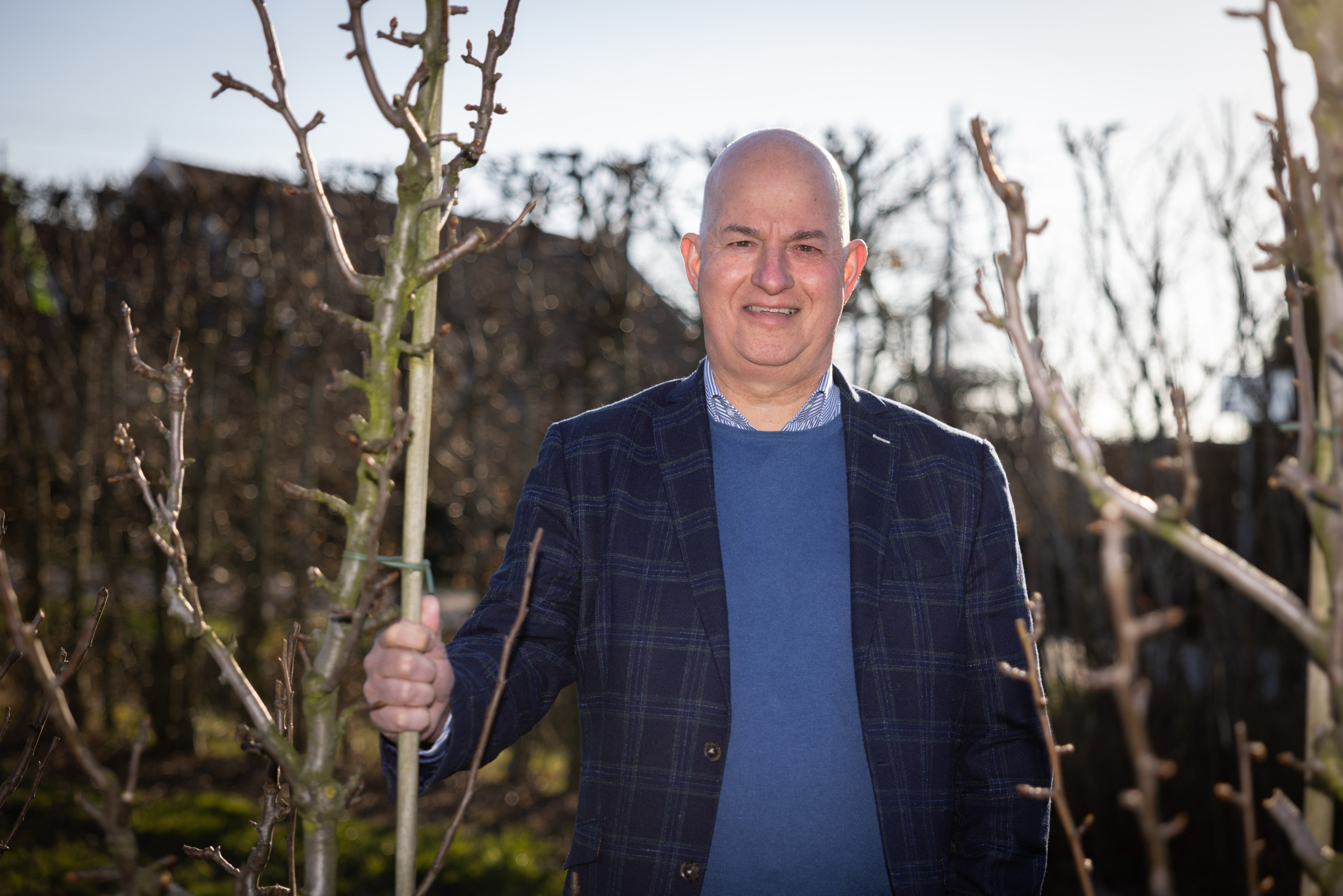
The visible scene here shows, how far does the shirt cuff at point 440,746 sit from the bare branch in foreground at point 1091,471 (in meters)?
1.00

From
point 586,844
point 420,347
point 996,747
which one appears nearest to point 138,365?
point 420,347

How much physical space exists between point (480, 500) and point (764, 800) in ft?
18.9

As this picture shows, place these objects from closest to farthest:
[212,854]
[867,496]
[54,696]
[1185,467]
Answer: [1185,467], [54,696], [212,854], [867,496]

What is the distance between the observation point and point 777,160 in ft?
7.07

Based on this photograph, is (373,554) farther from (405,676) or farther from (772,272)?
(772,272)

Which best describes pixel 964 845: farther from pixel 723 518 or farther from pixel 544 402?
pixel 544 402

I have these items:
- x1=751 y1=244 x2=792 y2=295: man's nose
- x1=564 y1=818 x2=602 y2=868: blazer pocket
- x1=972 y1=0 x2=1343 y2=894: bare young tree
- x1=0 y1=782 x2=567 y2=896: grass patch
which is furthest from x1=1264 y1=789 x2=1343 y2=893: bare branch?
x1=0 y1=782 x2=567 y2=896: grass patch

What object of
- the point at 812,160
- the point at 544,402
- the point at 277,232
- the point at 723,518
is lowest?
the point at 723,518

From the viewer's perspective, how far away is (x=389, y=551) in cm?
764

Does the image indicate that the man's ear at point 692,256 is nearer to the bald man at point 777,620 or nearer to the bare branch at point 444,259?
the bald man at point 777,620

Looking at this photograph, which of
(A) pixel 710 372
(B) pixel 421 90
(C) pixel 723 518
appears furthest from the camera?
(A) pixel 710 372

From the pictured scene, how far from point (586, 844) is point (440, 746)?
0.65 metres

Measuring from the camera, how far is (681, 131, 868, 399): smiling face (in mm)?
2164

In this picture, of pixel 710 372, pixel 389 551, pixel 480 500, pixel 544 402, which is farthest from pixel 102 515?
pixel 710 372
